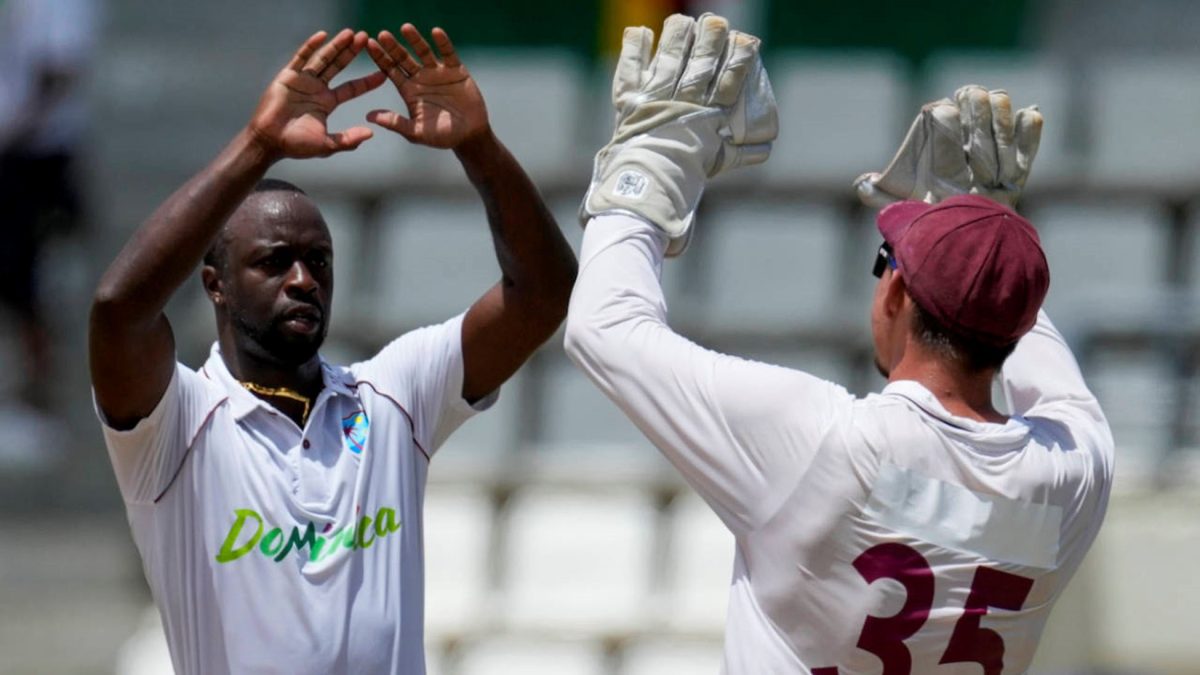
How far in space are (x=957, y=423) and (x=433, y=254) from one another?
6309 mm

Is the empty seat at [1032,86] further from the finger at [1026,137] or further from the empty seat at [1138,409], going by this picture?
the finger at [1026,137]

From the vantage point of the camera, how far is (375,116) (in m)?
3.32

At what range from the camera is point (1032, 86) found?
9625 millimetres

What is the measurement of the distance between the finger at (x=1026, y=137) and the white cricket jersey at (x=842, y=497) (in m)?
0.63

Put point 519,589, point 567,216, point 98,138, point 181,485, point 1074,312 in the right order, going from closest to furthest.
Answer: point 181,485, point 1074,312, point 519,589, point 567,216, point 98,138

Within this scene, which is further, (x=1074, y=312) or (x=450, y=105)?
(x=1074, y=312)

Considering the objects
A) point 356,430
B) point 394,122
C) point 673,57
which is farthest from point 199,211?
point 673,57

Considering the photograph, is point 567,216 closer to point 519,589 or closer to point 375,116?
point 519,589

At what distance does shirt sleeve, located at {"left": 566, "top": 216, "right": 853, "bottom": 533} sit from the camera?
312 cm

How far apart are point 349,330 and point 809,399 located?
549 centimetres

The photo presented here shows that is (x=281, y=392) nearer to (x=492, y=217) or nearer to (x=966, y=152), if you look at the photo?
(x=492, y=217)

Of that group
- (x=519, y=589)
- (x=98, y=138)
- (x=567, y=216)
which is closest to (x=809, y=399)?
(x=519, y=589)

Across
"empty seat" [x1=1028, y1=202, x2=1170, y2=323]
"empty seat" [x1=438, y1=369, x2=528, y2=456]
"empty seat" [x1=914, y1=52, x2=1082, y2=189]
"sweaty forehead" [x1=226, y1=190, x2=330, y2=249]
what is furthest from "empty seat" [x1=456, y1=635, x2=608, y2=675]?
"sweaty forehead" [x1=226, y1=190, x2=330, y2=249]

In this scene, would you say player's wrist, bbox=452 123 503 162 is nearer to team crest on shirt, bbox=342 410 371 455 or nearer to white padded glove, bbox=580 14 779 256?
white padded glove, bbox=580 14 779 256
